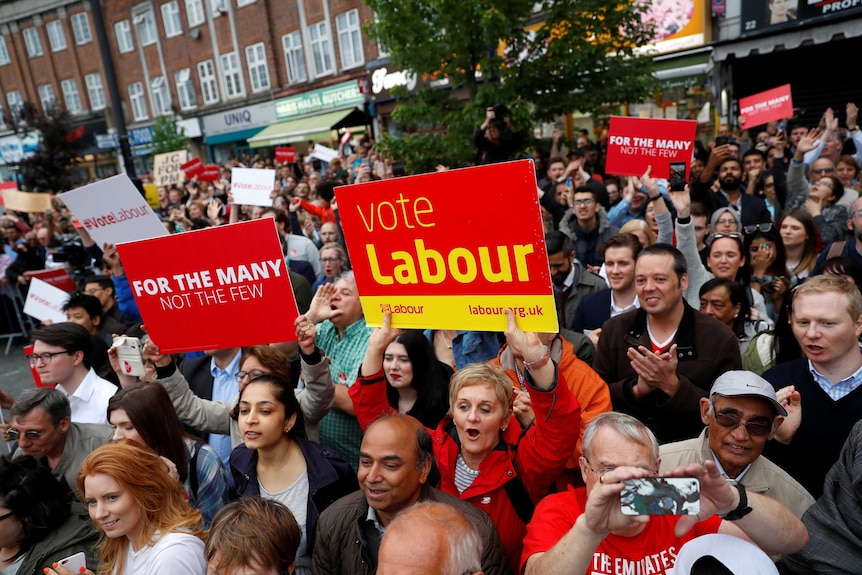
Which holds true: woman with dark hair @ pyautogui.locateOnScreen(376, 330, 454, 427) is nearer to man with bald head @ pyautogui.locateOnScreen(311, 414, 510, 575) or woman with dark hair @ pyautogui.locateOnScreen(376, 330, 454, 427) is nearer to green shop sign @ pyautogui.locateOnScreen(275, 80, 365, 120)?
man with bald head @ pyautogui.locateOnScreen(311, 414, 510, 575)

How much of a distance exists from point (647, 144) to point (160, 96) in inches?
1351

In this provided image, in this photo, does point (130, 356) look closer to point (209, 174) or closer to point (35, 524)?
point (35, 524)

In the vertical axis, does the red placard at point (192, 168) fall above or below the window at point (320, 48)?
below

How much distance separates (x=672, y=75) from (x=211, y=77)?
24.0 metres

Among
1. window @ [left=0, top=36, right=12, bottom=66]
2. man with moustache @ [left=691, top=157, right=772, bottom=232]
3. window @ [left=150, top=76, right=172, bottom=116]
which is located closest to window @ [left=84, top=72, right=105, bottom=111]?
window @ [left=150, top=76, right=172, bottom=116]

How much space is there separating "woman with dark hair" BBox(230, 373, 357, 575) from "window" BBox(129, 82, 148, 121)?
37.4 metres

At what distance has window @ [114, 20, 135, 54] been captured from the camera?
113 ft

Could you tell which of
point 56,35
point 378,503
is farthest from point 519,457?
point 56,35

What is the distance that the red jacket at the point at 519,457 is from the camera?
247 cm

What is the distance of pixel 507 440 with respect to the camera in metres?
2.81

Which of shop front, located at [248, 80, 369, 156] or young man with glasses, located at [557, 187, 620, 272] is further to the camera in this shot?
shop front, located at [248, 80, 369, 156]

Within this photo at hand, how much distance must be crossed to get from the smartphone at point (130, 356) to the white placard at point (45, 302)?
2422mm

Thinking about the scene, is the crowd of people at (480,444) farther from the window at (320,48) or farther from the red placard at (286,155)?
the window at (320,48)

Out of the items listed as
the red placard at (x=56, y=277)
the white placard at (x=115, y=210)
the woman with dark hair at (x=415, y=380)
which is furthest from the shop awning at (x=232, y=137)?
the woman with dark hair at (x=415, y=380)
